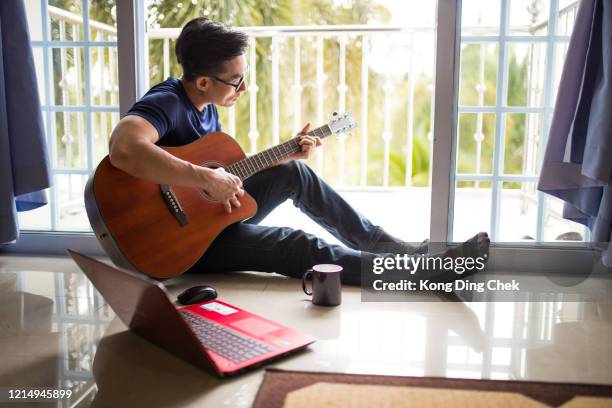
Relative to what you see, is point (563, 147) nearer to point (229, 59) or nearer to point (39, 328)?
point (229, 59)

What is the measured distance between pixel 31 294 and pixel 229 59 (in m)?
1.05

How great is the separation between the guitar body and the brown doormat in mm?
678

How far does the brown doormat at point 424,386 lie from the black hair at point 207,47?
3.58 ft

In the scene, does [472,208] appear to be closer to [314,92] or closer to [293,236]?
[314,92]

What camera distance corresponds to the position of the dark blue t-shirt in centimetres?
178

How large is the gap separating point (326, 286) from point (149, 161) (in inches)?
26.1

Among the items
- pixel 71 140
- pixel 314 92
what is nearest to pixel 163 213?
pixel 71 140

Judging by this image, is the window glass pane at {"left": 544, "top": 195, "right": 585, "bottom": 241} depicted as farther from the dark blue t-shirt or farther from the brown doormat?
the dark blue t-shirt

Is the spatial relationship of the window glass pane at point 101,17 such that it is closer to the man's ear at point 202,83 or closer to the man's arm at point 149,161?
the man's ear at point 202,83

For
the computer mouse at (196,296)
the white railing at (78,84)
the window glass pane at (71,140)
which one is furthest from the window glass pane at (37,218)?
the computer mouse at (196,296)

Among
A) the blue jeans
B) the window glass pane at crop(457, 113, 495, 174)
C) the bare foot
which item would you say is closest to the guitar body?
the blue jeans

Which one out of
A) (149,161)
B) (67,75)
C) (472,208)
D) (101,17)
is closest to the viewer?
(149,161)

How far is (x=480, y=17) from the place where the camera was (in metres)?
2.23

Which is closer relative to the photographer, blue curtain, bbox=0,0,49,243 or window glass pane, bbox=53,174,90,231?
blue curtain, bbox=0,0,49,243
